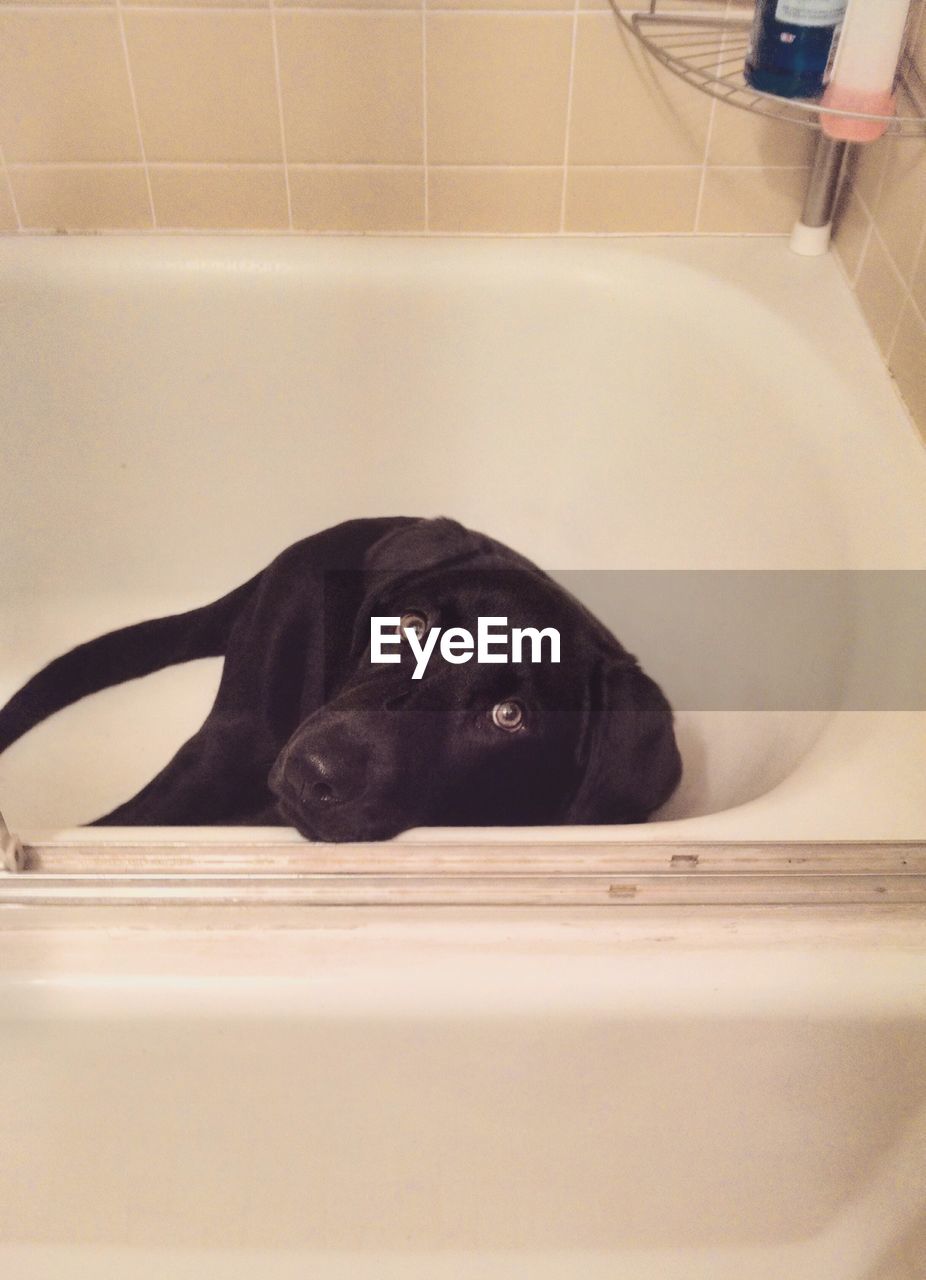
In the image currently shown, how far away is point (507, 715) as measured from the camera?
0.95 m

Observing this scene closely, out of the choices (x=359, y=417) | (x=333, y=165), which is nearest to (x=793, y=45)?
(x=333, y=165)

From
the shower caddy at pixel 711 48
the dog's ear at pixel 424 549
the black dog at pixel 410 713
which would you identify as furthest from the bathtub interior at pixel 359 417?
the dog's ear at pixel 424 549

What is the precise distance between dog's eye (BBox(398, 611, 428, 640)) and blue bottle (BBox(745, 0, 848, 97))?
2.23 feet

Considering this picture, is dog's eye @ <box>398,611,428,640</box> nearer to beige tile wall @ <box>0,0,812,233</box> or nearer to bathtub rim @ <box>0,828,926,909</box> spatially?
bathtub rim @ <box>0,828,926,909</box>

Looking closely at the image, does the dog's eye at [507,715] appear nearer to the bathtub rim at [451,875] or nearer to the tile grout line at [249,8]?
the bathtub rim at [451,875]

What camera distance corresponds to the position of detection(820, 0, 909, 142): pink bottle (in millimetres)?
987

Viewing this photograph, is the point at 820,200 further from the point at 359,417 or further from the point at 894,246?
the point at 359,417

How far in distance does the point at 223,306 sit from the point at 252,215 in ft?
0.43

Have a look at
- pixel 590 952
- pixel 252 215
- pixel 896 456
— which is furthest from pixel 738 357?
pixel 590 952

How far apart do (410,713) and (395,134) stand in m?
0.79

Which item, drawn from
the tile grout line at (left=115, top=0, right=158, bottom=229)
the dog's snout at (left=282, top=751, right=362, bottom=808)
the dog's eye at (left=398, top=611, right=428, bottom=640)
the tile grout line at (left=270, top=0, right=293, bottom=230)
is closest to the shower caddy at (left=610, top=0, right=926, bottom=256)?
the tile grout line at (left=270, top=0, right=293, bottom=230)

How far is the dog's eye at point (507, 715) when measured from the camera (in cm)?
95

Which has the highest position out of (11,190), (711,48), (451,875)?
(711,48)

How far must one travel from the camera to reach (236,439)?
141 centimetres
